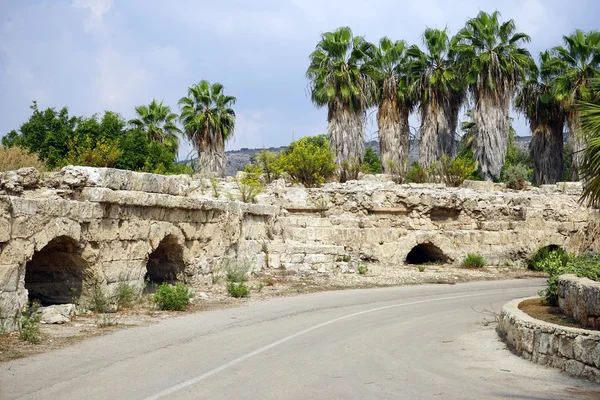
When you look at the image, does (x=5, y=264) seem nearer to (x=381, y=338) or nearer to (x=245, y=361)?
(x=245, y=361)

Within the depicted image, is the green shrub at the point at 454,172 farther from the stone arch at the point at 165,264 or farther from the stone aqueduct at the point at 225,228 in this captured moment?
the stone arch at the point at 165,264

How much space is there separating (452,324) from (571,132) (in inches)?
1274

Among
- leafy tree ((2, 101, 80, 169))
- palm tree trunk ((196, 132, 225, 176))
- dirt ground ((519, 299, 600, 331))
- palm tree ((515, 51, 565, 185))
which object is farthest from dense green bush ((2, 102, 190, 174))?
palm tree ((515, 51, 565, 185))

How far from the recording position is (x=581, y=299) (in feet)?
32.2

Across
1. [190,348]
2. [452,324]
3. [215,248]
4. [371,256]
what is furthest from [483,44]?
[190,348]

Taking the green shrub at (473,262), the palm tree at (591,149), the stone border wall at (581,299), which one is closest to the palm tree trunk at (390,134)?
the green shrub at (473,262)

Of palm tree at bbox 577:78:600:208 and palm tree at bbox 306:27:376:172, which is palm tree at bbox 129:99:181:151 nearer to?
Answer: palm tree at bbox 306:27:376:172

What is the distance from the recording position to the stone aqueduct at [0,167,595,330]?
1262cm

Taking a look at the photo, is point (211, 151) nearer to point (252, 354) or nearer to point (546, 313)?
point (546, 313)

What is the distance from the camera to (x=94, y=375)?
8.17 metres

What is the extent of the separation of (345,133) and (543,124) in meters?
14.4

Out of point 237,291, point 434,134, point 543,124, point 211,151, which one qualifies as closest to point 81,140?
point 211,151

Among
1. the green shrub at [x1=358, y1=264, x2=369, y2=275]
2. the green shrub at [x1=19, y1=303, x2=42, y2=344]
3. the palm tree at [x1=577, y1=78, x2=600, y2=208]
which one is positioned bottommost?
the green shrub at [x1=19, y1=303, x2=42, y2=344]

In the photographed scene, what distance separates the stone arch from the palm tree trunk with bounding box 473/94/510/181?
26.0 metres
